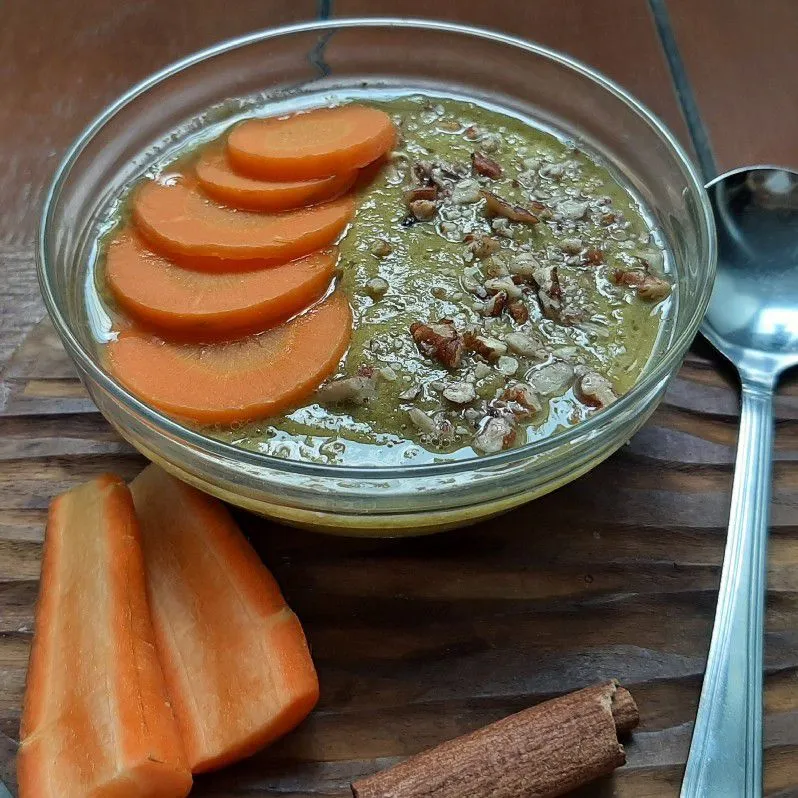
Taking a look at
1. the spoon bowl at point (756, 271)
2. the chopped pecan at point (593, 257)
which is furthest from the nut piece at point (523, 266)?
the spoon bowl at point (756, 271)

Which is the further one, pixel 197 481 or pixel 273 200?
pixel 273 200

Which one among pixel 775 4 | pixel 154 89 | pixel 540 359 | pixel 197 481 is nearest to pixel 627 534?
pixel 540 359

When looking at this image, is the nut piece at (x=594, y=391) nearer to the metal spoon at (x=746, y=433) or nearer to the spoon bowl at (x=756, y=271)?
the metal spoon at (x=746, y=433)

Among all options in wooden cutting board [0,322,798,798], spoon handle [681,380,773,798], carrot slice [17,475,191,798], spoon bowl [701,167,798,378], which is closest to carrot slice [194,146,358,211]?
wooden cutting board [0,322,798,798]

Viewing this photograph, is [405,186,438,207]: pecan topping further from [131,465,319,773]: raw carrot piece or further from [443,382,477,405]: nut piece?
[131,465,319,773]: raw carrot piece

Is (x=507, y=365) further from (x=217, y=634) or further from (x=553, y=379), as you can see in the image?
(x=217, y=634)

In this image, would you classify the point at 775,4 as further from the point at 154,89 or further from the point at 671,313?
the point at 154,89

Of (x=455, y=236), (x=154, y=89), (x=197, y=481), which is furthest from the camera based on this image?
(x=154, y=89)
